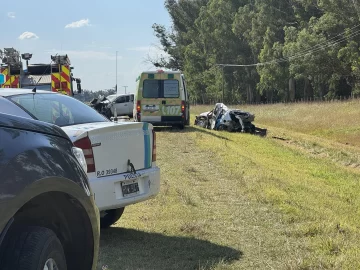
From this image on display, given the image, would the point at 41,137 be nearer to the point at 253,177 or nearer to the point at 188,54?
the point at 253,177

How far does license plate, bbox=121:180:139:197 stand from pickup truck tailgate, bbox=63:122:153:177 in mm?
145

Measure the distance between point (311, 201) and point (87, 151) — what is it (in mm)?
4029

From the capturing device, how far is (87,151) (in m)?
5.72

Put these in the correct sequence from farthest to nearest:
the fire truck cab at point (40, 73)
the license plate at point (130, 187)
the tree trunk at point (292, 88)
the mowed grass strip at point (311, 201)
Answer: the tree trunk at point (292, 88) < the fire truck cab at point (40, 73) < the license plate at point (130, 187) < the mowed grass strip at point (311, 201)

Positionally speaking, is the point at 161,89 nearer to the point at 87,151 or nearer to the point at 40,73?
the point at 40,73

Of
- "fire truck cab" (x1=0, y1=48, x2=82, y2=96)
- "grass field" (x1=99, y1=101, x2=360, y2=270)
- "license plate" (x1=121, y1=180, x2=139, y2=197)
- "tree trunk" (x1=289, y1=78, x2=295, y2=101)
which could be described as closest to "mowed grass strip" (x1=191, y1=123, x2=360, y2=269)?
"grass field" (x1=99, y1=101, x2=360, y2=270)

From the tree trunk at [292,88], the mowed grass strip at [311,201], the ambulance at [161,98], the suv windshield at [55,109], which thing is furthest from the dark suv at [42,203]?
the tree trunk at [292,88]

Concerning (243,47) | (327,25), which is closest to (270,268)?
(327,25)

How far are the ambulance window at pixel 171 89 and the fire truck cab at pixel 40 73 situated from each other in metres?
4.15

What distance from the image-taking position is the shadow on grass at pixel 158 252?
213 inches

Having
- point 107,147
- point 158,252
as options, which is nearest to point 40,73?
point 107,147

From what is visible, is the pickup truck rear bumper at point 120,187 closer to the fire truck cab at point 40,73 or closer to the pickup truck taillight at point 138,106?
the fire truck cab at point 40,73

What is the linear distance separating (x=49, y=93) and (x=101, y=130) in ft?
4.19

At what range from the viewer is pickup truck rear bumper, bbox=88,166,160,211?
18.9 feet
